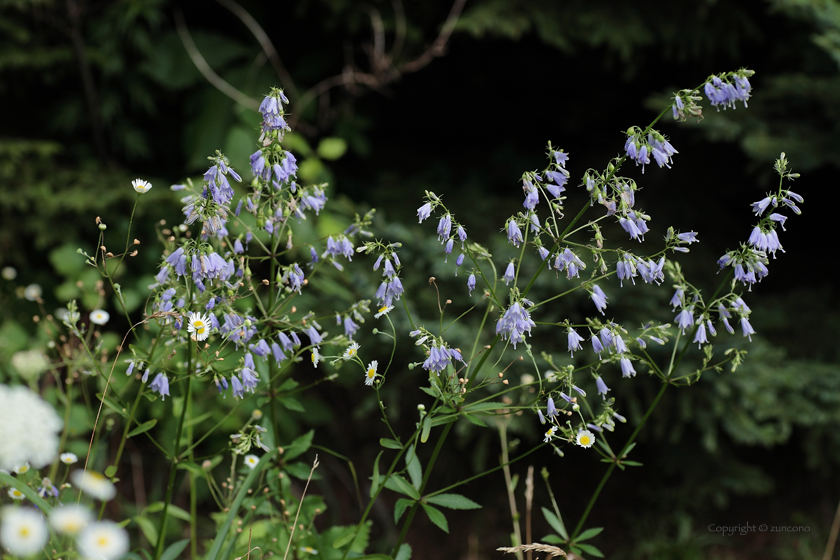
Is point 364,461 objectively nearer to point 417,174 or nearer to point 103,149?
point 417,174

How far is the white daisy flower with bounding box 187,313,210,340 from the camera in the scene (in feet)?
3.69

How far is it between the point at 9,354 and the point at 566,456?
9.79ft

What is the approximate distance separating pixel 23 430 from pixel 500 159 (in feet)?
11.1

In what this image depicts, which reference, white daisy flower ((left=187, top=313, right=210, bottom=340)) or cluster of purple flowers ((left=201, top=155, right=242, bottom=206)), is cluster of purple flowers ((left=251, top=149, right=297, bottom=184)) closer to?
cluster of purple flowers ((left=201, top=155, right=242, bottom=206))

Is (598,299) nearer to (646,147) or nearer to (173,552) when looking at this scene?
(646,147)

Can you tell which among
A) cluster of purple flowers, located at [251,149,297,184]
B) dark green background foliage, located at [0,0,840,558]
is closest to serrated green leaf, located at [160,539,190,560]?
cluster of purple flowers, located at [251,149,297,184]

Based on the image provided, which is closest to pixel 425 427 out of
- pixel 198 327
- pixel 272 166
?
pixel 198 327

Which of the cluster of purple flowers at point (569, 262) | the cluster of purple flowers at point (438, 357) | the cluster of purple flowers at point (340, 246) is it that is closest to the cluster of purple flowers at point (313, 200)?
the cluster of purple flowers at point (340, 246)

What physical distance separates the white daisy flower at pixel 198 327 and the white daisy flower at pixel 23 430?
309 mm

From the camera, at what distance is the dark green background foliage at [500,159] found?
112 inches

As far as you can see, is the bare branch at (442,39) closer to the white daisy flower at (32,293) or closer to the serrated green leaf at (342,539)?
the white daisy flower at (32,293)

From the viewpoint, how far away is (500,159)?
13.2 ft

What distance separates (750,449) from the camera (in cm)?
350

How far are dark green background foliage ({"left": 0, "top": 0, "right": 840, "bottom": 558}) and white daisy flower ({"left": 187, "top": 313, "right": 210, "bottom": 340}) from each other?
4.92ft
